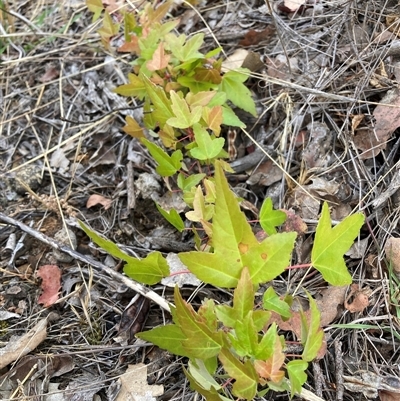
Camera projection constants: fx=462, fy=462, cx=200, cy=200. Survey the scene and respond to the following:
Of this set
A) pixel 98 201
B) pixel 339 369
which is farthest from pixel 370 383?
pixel 98 201

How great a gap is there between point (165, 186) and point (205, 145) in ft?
1.10

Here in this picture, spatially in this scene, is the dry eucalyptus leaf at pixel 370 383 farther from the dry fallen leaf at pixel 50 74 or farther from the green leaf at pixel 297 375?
the dry fallen leaf at pixel 50 74

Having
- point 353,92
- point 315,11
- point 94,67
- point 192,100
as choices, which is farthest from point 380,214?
point 94,67

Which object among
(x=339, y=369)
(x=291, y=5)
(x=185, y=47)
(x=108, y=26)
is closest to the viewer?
(x=339, y=369)

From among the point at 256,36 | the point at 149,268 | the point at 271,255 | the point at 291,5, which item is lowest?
the point at 149,268

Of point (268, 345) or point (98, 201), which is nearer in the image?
point (268, 345)

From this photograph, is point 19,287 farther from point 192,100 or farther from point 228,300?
point 192,100

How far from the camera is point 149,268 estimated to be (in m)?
1.30

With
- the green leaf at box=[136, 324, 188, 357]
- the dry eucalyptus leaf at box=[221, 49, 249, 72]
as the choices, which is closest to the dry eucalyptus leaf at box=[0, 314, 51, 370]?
the green leaf at box=[136, 324, 188, 357]

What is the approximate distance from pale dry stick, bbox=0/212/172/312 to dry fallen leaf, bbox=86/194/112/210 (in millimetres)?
218

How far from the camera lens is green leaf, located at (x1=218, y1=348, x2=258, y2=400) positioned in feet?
3.48

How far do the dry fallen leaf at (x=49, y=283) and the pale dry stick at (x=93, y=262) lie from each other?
79mm

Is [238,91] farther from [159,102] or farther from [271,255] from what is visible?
[271,255]

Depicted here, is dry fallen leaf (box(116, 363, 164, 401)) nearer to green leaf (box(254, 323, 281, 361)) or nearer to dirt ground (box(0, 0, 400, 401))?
dirt ground (box(0, 0, 400, 401))
